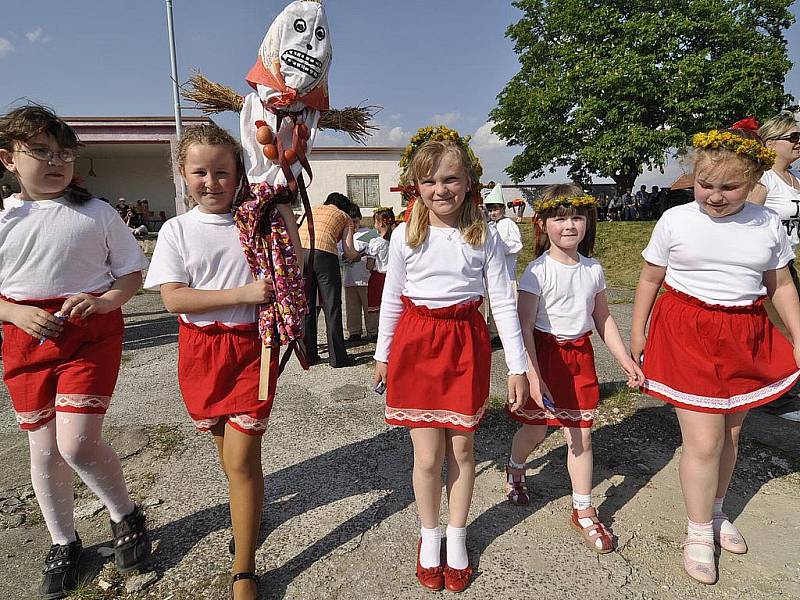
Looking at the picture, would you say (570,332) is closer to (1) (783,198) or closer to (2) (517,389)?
(2) (517,389)

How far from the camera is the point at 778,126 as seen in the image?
308cm

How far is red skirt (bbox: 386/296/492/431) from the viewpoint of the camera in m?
2.11

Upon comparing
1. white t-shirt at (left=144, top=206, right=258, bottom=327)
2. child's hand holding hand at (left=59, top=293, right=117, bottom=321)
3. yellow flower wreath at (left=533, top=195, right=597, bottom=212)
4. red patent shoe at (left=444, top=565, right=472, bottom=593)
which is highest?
yellow flower wreath at (left=533, top=195, right=597, bottom=212)

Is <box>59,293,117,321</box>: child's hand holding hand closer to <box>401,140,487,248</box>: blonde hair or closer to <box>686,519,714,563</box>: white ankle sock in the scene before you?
<box>401,140,487,248</box>: blonde hair

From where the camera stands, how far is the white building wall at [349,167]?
21766mm

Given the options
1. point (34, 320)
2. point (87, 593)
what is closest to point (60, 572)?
point (87, 593)

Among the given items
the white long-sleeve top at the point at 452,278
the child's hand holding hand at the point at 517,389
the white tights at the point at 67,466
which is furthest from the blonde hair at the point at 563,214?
the white tights at the point at 67,466

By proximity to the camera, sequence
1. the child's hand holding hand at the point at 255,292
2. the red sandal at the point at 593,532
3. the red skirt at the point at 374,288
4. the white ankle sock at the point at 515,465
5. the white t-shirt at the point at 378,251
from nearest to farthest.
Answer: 1. the child's hand holding hand at the point at 255,292
2. the red sandal at the point at 593,532
3. the white ankle sock at the point at 515,465
4. the white t-shirt at the point at 378,251
5. the red skirt at the point at 374,288

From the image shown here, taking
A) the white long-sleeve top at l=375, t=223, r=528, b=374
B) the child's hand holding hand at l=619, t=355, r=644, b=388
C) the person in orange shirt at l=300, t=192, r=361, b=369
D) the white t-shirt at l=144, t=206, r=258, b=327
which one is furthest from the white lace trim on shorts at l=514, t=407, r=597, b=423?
the person in orange shirt at l=300, t=192, r=361, b=369

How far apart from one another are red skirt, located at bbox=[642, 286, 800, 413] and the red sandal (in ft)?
2.26

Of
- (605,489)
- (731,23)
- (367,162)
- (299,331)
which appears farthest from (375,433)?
(731,23)

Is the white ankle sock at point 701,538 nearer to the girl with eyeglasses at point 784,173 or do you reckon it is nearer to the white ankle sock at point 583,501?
the white ankle sock at point 583,501

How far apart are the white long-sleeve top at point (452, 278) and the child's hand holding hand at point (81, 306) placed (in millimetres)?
1199

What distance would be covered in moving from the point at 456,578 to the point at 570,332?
124 cm
